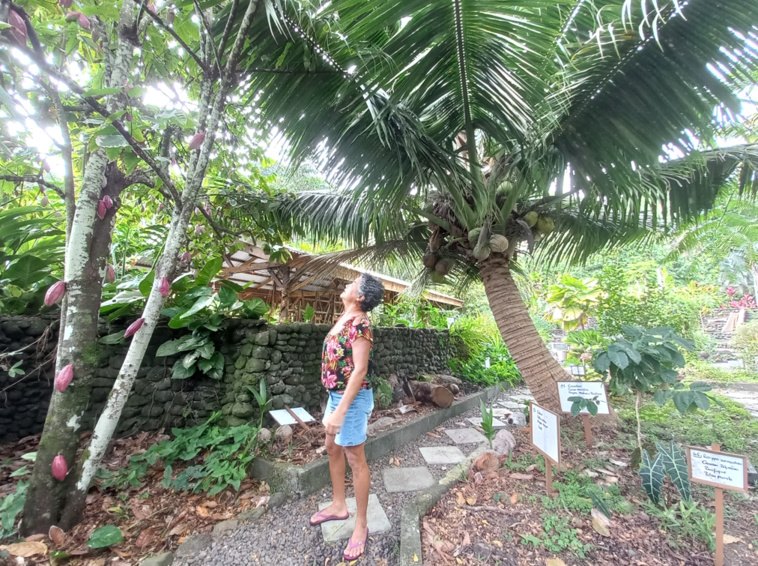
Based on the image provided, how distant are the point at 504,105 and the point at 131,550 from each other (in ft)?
11.4

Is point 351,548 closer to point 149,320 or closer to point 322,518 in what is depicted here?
point 322,518

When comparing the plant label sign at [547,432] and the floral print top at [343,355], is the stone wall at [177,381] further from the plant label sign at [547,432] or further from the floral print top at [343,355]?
the plant label sign at [547,432]

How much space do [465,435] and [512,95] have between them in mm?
3392

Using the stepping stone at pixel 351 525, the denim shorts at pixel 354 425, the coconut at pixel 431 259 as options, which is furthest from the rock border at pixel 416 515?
the coconut at pixel 431 259

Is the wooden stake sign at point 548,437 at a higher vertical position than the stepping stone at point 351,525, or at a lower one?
higher

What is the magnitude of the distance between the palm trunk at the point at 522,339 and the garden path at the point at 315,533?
1.12 meters

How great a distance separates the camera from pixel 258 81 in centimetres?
204

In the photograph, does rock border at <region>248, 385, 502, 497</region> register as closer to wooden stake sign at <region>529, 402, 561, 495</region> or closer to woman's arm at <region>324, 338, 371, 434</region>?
woman's arm at <region>324, 338, 371, 434</region>

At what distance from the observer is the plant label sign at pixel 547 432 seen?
1.87 meters

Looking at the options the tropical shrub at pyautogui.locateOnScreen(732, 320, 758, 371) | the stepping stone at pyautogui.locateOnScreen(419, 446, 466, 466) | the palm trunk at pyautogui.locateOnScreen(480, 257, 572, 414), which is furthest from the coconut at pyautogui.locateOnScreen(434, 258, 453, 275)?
the tropical shrub at pyautogui.locateOnScreen(732, 320, 758, 371)

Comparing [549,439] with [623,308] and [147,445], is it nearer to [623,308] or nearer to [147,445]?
[147,445]

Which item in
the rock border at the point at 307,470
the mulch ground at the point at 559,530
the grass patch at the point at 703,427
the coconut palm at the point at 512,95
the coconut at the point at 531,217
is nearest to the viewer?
the mulch ground at the point at 559,530

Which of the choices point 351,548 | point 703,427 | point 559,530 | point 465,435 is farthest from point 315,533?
point 703,427

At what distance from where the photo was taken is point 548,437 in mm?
1972
